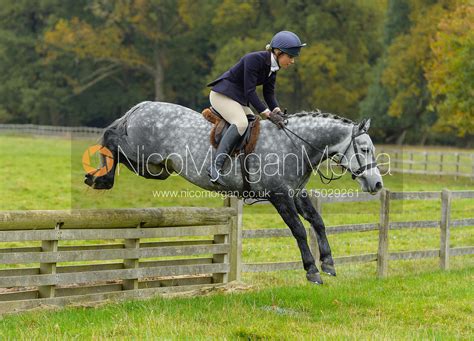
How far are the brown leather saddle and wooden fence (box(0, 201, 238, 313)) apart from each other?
4.42 ft

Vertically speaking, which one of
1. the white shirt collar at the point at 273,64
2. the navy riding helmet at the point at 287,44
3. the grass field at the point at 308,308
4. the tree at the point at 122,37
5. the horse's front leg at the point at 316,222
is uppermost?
the tree at the point at 122,37

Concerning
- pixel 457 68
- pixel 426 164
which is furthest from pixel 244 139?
pixel 426 164

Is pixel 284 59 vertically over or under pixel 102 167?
over

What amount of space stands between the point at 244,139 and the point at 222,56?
40834mm

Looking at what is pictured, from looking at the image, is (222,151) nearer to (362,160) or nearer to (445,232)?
(362,160)

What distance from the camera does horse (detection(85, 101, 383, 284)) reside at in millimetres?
8609

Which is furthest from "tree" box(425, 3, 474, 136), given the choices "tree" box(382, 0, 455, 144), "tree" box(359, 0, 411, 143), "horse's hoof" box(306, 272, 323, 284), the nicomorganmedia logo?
the nicomorganmedia logo

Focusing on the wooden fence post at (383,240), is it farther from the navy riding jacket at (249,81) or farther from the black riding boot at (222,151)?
the black riding boot at (222,151)

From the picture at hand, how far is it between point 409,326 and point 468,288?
104 inches

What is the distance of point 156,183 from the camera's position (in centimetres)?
2712

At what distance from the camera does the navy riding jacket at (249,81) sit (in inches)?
338

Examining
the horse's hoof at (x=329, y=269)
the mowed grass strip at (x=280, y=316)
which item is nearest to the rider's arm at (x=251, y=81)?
the horse's hoof at (x=329, y=269)

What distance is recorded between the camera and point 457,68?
32.0 meters

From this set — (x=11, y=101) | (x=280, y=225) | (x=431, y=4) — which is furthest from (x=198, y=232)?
(x=11, y=101)
